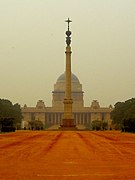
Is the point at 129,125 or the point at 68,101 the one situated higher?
the point at 68,101

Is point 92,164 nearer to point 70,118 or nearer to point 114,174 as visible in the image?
point 114,174

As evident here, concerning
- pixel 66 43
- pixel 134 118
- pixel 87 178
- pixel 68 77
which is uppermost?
pixel 66 43

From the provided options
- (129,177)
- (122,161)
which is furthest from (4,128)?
(129,177)

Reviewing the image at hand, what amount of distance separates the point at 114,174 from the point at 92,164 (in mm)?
3748

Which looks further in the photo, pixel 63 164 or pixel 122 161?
pixel 122 161

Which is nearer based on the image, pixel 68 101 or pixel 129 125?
pixel 129 125

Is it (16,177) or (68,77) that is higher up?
(68,77)

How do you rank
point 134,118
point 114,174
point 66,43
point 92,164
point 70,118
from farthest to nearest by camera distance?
point 66,43, point 70,118, point 134,118, point 92,164, point 114,174

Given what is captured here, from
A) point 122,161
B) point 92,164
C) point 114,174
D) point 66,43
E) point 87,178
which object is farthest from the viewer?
point 66,43

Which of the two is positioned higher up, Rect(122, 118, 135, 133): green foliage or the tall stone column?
the tall stone column

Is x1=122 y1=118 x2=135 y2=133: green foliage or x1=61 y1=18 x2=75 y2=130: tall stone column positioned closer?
x1=122 y1=118 x2=135 y2=133: green foliage

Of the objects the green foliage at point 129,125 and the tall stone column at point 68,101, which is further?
the tall stone column at point 68,101

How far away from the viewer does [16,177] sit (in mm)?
16266

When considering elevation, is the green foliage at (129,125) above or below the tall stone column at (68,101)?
below
